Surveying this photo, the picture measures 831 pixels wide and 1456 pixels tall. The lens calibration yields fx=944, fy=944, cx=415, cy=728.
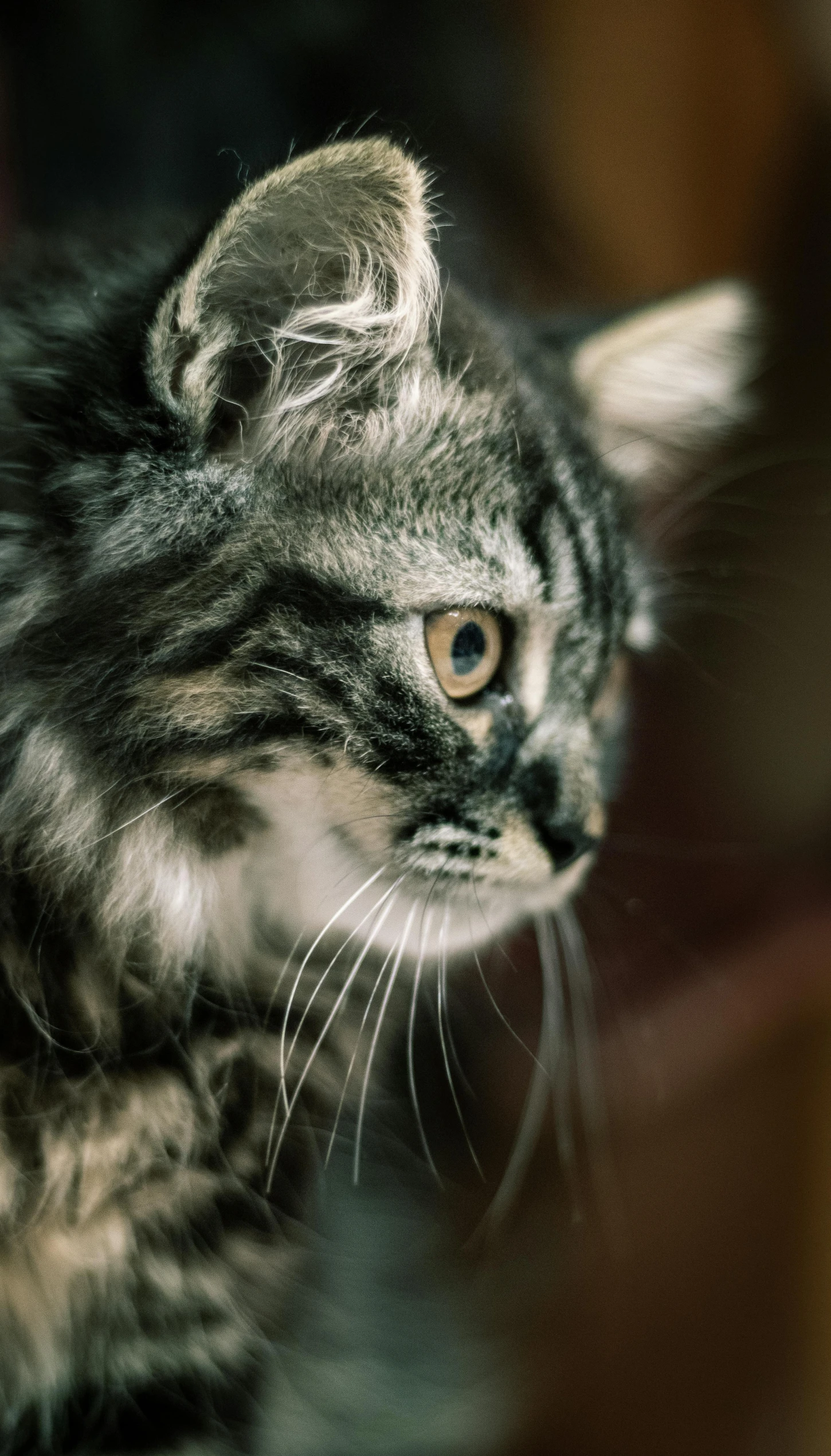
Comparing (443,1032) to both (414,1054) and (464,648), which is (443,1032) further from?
(464,648)

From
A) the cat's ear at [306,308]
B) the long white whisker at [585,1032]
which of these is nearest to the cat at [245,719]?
the cat's ear at [306,308]

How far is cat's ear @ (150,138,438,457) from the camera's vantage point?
360 mm

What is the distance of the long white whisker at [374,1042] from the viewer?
1.81 ft

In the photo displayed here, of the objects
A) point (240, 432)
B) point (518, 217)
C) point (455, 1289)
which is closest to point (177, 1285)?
point (455, 1289)

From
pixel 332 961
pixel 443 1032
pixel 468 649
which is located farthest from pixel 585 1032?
pixel 468 649

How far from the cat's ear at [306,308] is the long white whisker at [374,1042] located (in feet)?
0.92

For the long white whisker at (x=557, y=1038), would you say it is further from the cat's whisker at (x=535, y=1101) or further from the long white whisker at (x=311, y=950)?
the long white whisker at (x=311, y=950)

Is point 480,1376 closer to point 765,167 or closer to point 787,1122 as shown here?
point 787,1122

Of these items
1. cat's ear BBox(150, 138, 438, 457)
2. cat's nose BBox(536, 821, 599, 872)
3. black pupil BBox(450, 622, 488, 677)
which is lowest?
cat's nose BBox(536, 821, 599, 872)

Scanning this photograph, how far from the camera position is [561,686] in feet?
1.88

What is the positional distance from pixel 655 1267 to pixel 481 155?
72 centimetres

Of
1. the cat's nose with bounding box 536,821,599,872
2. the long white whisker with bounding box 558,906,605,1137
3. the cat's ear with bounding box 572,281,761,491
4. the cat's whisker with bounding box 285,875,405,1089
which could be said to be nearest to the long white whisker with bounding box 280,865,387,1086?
the cat's whisker with bounding box 285,875,405,1089

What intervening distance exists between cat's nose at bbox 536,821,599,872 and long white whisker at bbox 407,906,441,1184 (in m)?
0.09

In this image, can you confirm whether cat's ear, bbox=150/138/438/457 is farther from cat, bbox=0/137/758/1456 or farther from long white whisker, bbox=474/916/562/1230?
long white whisker, bbox=474/916/562/1230
